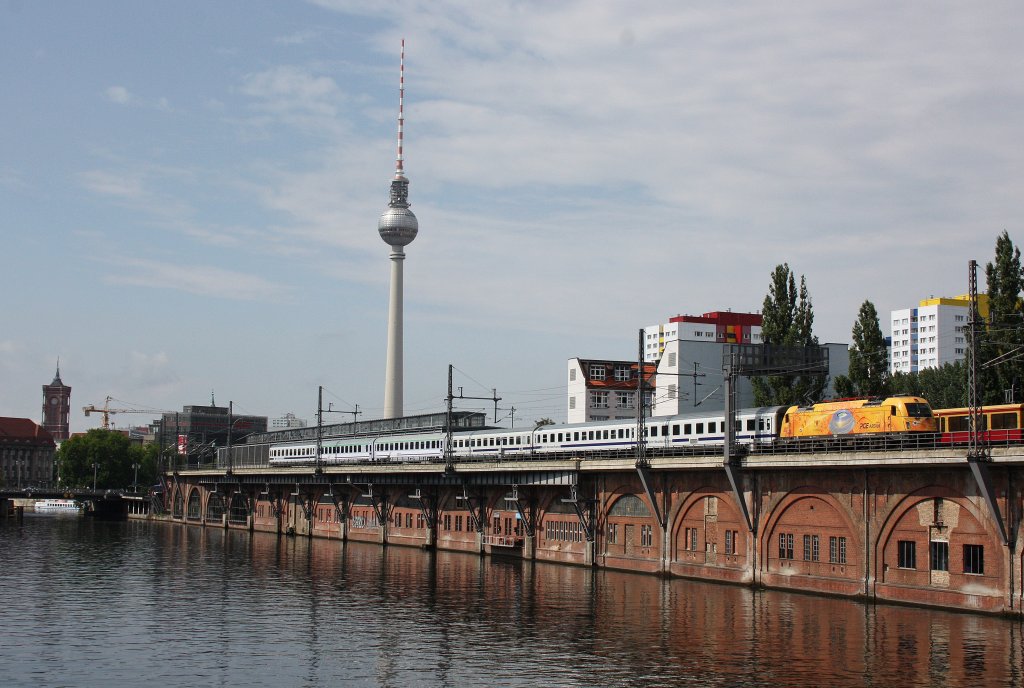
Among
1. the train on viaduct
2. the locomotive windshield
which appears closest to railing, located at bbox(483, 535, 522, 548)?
→ the train on viaduct

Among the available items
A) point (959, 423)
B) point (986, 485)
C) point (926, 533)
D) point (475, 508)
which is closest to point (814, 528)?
point (926, 533)

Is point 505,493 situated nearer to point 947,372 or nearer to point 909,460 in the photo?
point 909,460

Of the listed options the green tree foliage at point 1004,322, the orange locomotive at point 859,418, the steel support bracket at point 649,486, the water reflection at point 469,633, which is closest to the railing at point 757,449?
the orange locomotive at point 859,418

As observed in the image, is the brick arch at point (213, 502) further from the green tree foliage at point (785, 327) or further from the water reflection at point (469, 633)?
the green tree foliage at point (785, 327)

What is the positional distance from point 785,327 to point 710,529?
87.0ft

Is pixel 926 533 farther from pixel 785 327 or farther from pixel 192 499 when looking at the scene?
pixel 192 499

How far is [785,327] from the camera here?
97.0 meters

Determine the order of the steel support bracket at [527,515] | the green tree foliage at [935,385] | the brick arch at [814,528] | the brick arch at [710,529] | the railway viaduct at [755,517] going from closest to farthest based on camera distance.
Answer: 1. the railway viaduct at [755,517]
2. the brick arch at [814,528]
3. the brick arch at [710,529]
4. the steel support bracket at [527,515]
5. the green tree foliage at [935,385]

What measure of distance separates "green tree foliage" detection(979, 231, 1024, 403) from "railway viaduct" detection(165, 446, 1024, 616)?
1718cm

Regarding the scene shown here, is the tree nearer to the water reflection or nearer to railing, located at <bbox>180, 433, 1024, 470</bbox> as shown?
railing, located at <bbox>180, 433, 1024, 470</bbox>

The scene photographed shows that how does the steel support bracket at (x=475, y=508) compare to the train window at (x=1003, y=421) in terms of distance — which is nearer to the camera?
the train window at (x=1003, y=421)

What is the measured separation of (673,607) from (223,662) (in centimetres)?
2680

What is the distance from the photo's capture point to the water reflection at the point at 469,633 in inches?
1843

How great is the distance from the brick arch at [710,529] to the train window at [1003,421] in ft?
60.2
